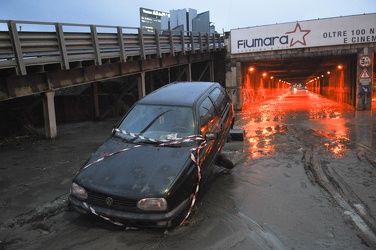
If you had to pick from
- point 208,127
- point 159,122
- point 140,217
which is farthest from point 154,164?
point 208,127

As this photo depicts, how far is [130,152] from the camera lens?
478 centimetres

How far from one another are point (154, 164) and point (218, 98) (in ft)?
10.3

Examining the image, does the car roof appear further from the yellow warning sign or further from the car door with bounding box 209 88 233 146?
the yellow warning sign

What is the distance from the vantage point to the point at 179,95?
240 inches

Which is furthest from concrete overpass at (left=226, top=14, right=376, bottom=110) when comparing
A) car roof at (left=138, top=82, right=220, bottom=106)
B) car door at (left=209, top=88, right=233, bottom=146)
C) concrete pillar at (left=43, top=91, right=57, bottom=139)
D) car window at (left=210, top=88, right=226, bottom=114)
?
car roof at (left=138, top=82, right=220, bottom=106)

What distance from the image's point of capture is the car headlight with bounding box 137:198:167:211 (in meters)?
3.86

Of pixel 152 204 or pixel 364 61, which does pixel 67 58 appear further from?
pixel 364 61

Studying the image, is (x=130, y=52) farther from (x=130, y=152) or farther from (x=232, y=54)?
(x=232, y=54)

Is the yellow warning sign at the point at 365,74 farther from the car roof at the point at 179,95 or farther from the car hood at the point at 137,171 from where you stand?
the car hood at the point at 137,171

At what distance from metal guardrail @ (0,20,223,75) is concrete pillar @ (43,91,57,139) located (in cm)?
117

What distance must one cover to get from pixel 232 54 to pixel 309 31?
5.29m

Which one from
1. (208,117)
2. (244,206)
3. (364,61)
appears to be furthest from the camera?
(364,61)

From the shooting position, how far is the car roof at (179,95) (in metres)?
5.83

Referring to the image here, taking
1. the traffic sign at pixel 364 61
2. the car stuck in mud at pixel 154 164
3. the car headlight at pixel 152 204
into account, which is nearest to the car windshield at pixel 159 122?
the car stuck in mud at pixel 154 164
